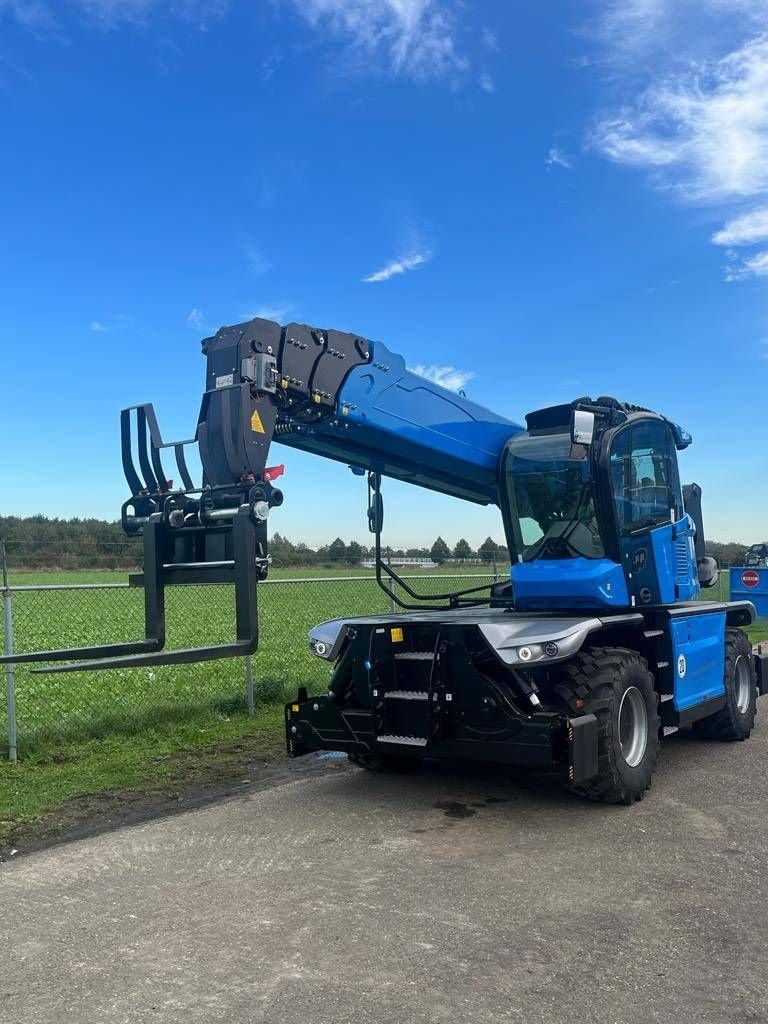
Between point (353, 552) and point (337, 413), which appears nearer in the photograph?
point (337, 413)

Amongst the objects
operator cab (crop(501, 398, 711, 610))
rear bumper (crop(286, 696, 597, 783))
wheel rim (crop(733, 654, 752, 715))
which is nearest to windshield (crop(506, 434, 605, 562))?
operator cab (crop(501, 398, 711, 610))

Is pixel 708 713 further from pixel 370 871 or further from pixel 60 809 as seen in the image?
pixel 60 809

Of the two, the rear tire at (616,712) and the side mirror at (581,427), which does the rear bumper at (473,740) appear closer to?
the rear tire at (616,712)

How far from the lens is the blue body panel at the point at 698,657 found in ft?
25.2

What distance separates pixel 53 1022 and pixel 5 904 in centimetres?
145

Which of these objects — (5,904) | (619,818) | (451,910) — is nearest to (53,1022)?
(5,904)

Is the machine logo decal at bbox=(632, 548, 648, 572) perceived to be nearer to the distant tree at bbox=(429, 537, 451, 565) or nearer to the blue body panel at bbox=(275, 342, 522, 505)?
the blue body panel at bbox=(275, 342, 522, 505)

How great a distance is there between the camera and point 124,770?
303 inches

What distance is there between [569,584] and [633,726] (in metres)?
1.19

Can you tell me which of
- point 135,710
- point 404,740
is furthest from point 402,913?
point 135,710

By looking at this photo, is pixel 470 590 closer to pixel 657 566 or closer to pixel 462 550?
pixel 657 566

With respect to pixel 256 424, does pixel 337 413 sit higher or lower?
higher

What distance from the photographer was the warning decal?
5.83 metres

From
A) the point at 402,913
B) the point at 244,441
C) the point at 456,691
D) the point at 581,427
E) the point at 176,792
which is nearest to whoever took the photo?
the point at 402,913
